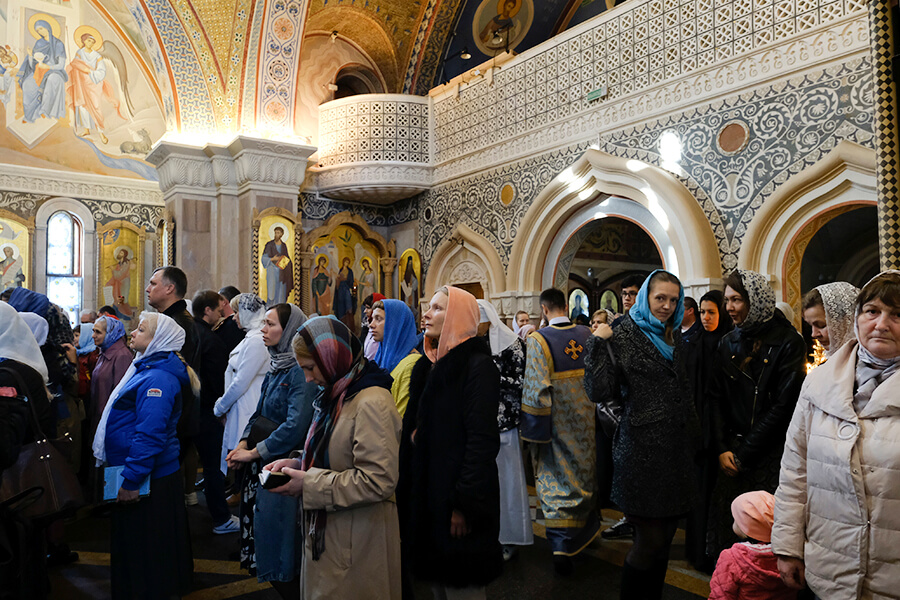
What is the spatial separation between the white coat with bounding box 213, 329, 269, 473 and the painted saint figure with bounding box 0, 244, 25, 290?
8.67 meters

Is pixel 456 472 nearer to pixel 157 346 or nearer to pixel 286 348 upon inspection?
pixel 286 348

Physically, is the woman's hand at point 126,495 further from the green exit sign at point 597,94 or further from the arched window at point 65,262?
the arched window at point 65,262

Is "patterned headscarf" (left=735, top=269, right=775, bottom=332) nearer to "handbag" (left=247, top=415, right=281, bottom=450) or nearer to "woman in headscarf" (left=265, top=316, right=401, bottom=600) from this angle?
"woman in headscarf" (left=265, top=316, right=401, bottom=600)

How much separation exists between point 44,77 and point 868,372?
12.8 metres

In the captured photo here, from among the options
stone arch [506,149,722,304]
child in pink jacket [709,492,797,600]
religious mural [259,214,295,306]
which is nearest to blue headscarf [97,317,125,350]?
child in pink jacket [709,492,797,600]

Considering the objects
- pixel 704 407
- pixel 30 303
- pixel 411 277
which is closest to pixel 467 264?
pixel 411 277

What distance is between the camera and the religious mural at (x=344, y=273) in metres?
11.1

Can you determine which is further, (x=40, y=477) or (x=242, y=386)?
(x=242, y=386)

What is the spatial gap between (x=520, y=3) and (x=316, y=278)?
18.6ft

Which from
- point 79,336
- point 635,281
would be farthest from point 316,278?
point 635,281

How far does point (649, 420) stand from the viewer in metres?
2.70

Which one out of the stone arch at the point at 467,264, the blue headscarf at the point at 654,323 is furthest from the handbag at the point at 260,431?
the stone arch at the point at 467,264

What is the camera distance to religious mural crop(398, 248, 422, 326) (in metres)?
11.0

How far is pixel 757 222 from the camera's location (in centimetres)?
625
